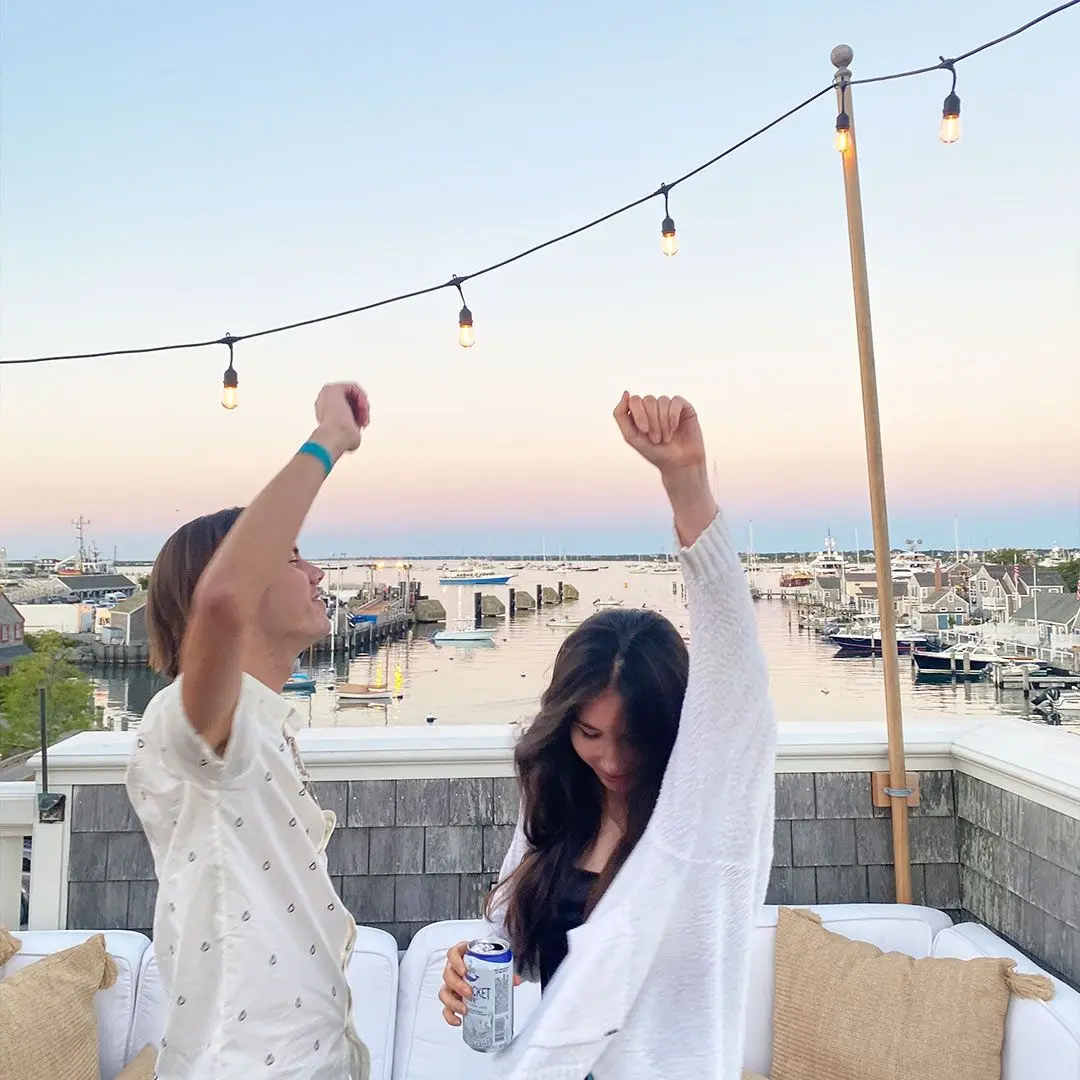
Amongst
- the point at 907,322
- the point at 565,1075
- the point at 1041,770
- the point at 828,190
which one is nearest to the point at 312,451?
the point at 565,1075

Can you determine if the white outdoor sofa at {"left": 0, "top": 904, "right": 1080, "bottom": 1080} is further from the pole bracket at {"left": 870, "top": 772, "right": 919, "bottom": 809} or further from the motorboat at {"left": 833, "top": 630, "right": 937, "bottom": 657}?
the motorboat at {"left": 833, "top": 630, "right": 937, "bottom": 657}

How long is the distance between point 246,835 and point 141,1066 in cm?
154

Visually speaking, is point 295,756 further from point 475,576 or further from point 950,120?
point 475,576

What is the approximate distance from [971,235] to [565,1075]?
7729mm

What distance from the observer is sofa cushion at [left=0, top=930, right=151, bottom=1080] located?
79.3 inches

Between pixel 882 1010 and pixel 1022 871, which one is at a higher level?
pixel 1022 871

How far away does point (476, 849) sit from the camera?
2.50 meters

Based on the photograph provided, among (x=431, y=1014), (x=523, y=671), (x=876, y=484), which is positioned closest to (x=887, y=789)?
(x=876, y=484)

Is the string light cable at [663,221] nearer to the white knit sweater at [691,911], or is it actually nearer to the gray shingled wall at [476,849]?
the gray shingled wall at [476,849]

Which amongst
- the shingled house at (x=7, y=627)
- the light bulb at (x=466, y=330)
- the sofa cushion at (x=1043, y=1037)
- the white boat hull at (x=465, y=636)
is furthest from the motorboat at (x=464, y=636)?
the sofa cushion at (x=1043, y=1037)

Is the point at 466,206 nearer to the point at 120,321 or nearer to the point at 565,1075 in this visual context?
the point at 120,321

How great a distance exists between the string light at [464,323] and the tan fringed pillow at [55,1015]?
6.97ft

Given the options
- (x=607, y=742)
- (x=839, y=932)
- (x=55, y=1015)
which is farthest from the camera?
(x=839, y=932)

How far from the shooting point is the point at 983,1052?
70.1 inches
